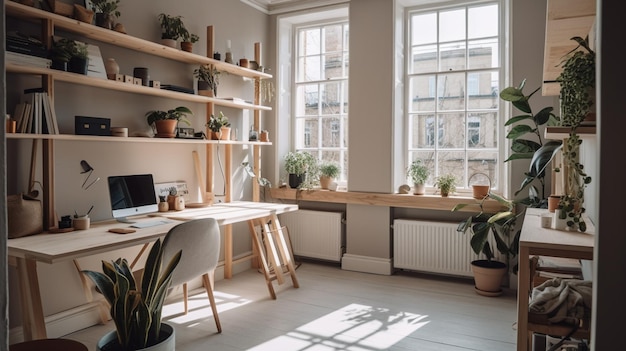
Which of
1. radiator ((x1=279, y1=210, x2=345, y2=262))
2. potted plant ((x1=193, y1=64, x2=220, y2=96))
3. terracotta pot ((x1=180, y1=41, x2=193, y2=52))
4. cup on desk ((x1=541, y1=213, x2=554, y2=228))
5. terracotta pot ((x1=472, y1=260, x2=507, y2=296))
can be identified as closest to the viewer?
cup on desk ((x1=541, y1=213, x2=554, y2=228))

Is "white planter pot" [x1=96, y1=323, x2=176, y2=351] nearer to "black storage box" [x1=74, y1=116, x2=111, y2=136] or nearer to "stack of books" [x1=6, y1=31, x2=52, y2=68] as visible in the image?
"black storage box" [x1=74, y1=116, x2=111, y2=136]

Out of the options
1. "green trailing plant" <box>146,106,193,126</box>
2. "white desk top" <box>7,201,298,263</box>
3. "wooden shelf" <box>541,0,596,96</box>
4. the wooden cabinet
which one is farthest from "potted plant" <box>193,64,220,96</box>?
"wooden shelf" <box>541,0,596,96</box>

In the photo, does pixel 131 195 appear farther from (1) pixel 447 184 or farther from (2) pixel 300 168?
(1) pixel 447 184

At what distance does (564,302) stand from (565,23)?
48.4 inches

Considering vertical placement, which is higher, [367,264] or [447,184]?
[447,184]

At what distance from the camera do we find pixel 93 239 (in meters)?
2.76

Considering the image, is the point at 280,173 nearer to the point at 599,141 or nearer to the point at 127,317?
the point at 127,317

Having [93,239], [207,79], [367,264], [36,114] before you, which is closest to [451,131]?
[367,264]

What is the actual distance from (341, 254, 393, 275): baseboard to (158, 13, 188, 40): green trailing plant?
2.80 m

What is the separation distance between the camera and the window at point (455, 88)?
453 cm

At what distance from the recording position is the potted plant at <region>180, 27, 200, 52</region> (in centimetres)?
393

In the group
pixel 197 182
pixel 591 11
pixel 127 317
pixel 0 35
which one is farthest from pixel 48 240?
pixel 591 11

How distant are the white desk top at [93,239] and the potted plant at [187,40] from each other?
1.40 meters

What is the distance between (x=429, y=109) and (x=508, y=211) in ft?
4.57
